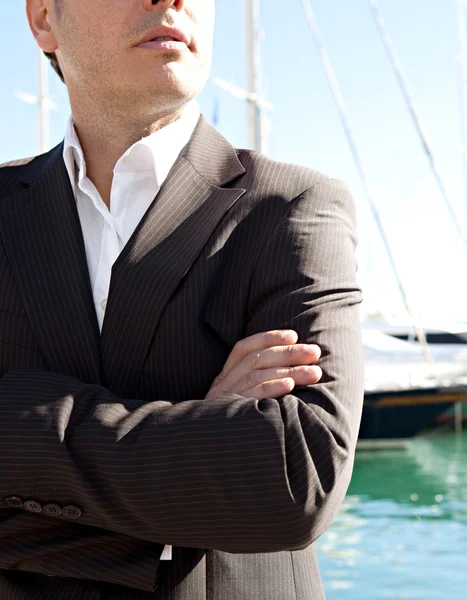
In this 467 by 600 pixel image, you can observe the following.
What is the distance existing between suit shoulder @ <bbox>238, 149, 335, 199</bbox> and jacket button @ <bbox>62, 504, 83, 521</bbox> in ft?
2.35

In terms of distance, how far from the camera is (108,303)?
1593 mm

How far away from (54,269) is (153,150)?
0.32 meters

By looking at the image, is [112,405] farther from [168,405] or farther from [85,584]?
[85,584]

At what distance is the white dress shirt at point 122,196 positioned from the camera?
170cm

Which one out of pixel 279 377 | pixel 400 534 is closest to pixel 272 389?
pixel 279 377

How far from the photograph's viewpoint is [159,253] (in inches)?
64.3

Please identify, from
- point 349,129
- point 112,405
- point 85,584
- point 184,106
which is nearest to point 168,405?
point 112,405

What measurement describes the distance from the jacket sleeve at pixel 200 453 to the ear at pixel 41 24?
0.81 m

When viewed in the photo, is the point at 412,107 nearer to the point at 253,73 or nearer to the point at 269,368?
the point at 253,73

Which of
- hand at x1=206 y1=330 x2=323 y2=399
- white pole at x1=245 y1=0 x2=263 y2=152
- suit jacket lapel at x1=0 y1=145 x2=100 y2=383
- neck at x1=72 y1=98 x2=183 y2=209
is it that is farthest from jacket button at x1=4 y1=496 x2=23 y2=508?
white pole at x1=245 y1=0 x2=263 y2=152

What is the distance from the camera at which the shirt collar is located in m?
1.73

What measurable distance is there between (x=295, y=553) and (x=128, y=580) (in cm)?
35

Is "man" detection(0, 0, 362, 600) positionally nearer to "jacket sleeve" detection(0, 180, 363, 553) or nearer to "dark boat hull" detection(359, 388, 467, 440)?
"jacket sleeve" detection(0, 180, 363, 553)

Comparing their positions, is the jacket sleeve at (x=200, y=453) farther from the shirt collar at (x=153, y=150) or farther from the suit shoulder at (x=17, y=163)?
the suit shoulder at (x=17, y=163)
